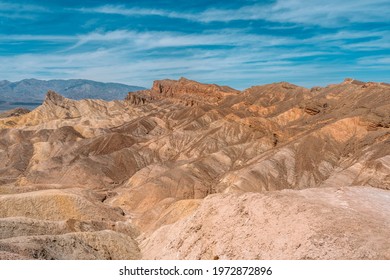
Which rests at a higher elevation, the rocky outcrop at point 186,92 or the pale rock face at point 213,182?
the rocky outcrop at point 186,92

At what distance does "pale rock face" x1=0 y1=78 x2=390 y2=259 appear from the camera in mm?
20188

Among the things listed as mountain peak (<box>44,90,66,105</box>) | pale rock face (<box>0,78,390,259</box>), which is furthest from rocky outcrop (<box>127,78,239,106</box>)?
mountain peak (<box>44,90,66,105</box>)

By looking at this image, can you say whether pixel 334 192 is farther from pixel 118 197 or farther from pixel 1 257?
pixel 118 197

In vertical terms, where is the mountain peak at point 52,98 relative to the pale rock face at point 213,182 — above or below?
above

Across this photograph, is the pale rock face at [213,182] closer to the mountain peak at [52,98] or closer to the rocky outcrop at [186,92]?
the rocky outcrop at [186,92]

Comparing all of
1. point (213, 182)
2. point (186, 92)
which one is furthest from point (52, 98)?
point (213, 182)

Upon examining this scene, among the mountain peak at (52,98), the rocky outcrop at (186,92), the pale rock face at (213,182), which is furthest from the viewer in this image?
the mountain peak at (52,98)

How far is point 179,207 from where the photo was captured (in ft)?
129

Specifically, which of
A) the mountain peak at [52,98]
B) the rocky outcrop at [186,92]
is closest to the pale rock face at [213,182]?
the rocky outcrop at [186,92]

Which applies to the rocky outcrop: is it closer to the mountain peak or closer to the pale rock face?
the pale rock face

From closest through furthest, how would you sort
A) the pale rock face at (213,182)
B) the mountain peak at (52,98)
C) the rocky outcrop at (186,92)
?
the pale rock face at (213,182) < the rocky outcrop at (186,92) < the mountain peak at (52,98)

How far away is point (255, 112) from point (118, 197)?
5885 cm

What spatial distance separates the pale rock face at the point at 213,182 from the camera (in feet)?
66.2

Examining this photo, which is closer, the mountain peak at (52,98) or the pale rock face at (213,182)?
the pale rock face at (213,182)
